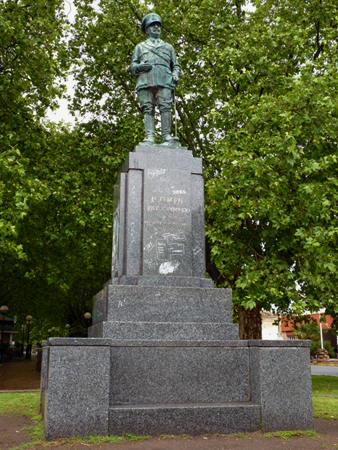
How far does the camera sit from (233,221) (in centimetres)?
1452

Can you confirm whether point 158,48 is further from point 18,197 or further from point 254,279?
point 254,279

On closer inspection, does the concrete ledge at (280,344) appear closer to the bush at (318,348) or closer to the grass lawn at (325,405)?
the grass lawn at (325,405)

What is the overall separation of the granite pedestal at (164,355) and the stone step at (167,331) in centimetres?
2

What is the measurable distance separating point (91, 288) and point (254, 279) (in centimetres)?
2050

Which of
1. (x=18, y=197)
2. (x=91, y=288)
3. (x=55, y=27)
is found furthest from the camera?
(x=91, y=288)

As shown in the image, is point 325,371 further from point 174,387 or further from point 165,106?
point 174,387

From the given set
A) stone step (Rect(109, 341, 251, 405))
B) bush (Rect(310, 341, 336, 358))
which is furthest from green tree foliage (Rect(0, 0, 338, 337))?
bush (Rect(310, 341, 336, 358))

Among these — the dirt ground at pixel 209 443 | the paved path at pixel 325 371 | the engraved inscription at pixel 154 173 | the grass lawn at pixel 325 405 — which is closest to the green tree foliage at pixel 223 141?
the grass lawn at pixel 325 405

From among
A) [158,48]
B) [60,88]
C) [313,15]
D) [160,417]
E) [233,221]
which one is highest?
[313,15]

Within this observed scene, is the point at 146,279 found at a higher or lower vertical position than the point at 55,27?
lower

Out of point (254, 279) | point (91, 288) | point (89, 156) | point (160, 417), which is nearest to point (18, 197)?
point (89, 156)

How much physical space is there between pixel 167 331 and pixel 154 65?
18.0ft

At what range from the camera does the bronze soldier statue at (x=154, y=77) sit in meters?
9.48

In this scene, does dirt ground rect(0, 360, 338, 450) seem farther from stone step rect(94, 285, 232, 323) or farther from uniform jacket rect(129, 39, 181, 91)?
uniform jacket rect(129, 39, 181, 91)
